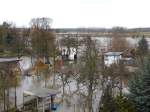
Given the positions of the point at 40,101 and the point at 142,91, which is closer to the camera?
the point at 142,91

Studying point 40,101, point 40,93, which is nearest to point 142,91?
point 40,93

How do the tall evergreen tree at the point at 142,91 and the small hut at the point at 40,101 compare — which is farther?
the small hut at the point at 40,101

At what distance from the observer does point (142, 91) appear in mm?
11688

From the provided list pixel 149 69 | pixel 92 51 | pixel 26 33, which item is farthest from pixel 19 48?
pixel 149 69

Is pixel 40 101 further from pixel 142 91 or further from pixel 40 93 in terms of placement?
pixel 142 91

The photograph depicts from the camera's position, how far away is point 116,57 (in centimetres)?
2989

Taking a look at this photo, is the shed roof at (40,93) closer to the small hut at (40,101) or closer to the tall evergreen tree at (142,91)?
the small hut at (40,101)

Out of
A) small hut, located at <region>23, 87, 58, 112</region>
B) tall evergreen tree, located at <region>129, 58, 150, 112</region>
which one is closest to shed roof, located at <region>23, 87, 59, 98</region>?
small hut, located at <region>23, 87, 58, 112</region>

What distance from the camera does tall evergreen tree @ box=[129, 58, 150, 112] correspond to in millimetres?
11617

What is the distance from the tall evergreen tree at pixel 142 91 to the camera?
38.1ft

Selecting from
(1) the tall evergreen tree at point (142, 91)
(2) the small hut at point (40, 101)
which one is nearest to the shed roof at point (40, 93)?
(2) the small hut at point (40, 101)

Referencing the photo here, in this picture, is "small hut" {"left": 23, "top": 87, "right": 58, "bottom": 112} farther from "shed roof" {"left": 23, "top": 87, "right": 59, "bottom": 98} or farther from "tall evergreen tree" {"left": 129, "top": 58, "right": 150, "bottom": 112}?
"tall evergreen tree" {"left": 129, "top": 58, "right": 150, "bottom": 112}

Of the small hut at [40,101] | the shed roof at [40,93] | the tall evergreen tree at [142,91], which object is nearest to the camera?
the tall evergreen tree at [142,91]

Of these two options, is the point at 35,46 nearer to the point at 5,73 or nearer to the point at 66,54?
the point at 66,54
